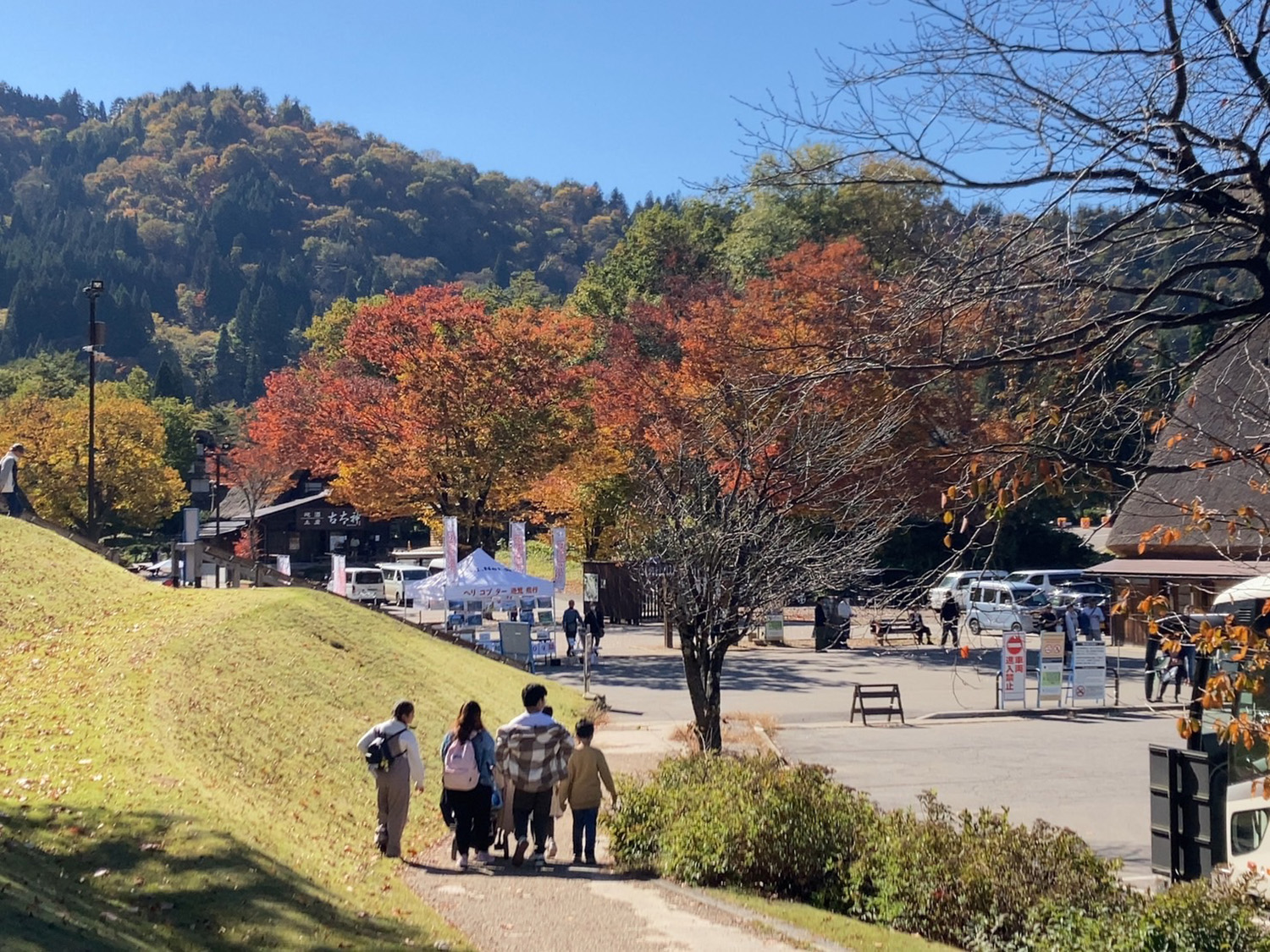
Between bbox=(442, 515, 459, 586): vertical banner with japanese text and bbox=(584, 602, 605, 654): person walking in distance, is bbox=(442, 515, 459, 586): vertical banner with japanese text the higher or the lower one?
the higher one

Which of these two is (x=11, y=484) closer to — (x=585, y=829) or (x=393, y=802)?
(x=393, y=802)

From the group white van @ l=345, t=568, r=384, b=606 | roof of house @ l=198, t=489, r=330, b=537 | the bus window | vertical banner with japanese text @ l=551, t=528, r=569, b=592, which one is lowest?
the bus window

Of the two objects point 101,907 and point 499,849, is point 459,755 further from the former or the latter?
point 101,907

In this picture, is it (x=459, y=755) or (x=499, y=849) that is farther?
(x=499, y=849)

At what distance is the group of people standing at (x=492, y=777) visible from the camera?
9.73 meters

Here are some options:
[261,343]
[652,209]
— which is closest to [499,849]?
[652,209]

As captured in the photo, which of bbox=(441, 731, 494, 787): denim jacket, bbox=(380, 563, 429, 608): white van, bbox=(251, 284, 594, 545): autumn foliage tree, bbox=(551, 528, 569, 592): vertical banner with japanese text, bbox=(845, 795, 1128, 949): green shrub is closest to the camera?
bbox=(845, 795, 1128, 949): green shrub

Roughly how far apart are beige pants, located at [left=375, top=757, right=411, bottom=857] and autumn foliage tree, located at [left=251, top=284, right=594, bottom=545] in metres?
27.4

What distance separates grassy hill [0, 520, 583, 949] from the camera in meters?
7.04

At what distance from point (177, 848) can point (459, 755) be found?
2.32 metres

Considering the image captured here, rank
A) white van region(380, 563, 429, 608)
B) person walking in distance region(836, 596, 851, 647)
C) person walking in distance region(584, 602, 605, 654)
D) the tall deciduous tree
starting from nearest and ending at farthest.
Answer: person walking in distance region(584, 602, 605, 654)
person walking in distance region(836, 596, 851, 647)
white van region(380, 563, 429, 608)
the tall deciduous tree

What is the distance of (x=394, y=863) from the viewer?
9.84 m

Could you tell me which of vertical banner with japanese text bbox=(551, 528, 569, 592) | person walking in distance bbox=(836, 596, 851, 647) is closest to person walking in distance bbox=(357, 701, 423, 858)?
vertical banner with japanese text bbox=(551, 528, 569, 592)

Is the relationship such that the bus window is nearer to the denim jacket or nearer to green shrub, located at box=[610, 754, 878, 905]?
green shrub, located at box=[610, 754, 878, 905]
